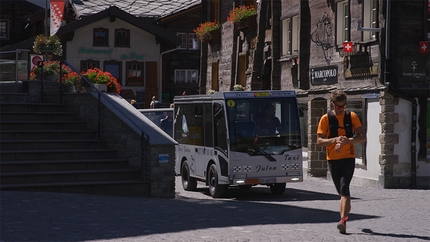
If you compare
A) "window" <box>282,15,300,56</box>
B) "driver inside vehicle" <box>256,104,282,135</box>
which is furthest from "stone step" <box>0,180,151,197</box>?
"window" <box>282,15,300,56</box>

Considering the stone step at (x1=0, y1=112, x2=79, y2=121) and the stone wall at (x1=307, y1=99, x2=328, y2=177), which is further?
the stone wall at (x1=307, y1=99, x2=328, y2=177)

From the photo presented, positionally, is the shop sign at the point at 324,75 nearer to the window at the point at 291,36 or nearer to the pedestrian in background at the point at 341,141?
the window at the point at 291,36

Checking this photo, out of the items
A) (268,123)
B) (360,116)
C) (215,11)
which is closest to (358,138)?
(268,123)

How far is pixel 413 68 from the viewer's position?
71.7 feet

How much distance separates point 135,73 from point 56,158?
3332cm

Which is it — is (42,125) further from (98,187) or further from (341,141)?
(341,141)

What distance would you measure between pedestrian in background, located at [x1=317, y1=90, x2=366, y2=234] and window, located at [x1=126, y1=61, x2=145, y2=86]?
3862 centimetres

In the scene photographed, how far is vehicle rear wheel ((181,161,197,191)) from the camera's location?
21516mm

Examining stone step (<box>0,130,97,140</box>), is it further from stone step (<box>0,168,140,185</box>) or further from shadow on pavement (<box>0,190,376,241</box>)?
shadow on pavement (<box>0,190,376,241</box>)

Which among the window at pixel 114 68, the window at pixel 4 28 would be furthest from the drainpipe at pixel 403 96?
the window at pixel 4 28

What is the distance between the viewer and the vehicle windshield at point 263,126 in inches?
738

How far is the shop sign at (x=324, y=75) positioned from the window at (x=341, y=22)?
2.93ft

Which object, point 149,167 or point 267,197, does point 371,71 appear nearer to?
point 267,197

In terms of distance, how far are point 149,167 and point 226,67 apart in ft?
64.4
